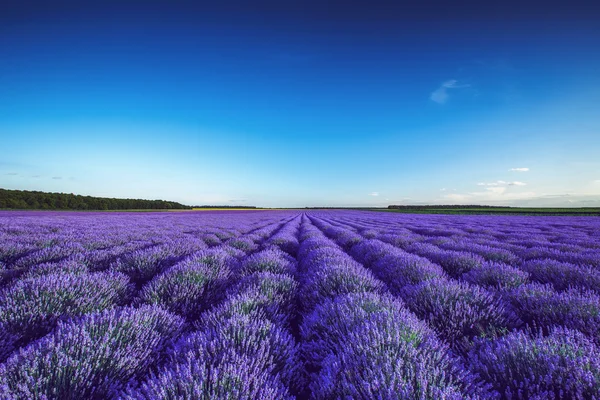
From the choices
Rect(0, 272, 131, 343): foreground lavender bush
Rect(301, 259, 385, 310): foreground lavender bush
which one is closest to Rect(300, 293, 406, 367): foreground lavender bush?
Rect(301, 259, 385, 310): foreground lavender bush

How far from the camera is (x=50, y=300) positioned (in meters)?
2.30

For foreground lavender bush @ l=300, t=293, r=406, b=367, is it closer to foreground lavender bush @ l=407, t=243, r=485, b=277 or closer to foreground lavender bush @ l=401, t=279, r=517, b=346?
foreground lavender bush @ l=401, t=279, r=517, b=346

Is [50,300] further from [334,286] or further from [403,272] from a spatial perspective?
[403,272]

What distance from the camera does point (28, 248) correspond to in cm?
520

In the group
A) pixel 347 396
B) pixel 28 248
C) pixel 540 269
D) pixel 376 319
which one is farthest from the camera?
pixel 28 248

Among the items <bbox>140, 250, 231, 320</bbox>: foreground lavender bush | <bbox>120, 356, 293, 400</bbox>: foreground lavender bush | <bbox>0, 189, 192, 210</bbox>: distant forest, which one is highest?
<bbox>0, 189, 192, 210</bbox>: distant forest

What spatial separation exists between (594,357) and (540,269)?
10.5ft

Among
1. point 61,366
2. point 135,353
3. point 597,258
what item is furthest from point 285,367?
point 597,258

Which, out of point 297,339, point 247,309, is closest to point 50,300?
point 247,309

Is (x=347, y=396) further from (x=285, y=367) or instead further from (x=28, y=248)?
(x=28, y=248)

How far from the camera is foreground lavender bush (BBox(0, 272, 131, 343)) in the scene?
2.04 metres

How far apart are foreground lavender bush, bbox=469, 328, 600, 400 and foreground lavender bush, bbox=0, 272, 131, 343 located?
10.7 ft

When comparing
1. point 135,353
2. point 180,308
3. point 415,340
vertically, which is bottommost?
point 180,308

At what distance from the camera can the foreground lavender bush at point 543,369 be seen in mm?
1193
